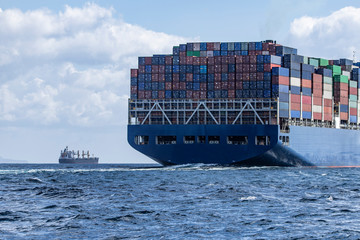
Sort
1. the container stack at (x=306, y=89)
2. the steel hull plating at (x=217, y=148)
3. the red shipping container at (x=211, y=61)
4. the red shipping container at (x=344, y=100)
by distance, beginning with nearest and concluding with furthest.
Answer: the steel hull plating at (x=217, y=148)
the red shipping container at (x=211, y=61)
the container stack at (x=306, y=89)
the red shipping container at (x=344, y=100)

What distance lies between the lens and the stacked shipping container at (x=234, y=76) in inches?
3339

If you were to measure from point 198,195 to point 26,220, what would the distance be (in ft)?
44.8

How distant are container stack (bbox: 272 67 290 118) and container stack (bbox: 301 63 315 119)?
5.04 meters

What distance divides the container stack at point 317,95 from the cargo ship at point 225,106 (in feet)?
0.97

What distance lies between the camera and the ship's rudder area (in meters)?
82.0

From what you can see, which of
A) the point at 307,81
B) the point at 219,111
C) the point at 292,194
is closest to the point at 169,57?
the point at 219,111

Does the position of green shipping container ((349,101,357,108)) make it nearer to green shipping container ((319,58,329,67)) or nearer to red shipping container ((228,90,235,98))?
green shipping container ((319,58,329,67))

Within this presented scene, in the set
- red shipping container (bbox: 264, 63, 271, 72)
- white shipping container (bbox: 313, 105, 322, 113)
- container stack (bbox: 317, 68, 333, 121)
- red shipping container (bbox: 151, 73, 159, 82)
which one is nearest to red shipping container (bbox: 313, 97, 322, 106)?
white shipping container (bbox: 313, 105, 322, 113)

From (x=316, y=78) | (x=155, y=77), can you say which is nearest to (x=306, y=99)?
(x=316, y=78)

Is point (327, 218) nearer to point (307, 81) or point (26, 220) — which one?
point (26, 220)

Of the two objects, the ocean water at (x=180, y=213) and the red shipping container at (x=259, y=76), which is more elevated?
the red shipping container at (x=259, y=76)

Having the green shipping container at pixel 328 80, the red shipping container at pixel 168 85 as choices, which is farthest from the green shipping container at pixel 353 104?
the red shipping container at pixel 168 85

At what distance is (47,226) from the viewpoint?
89.6 ft

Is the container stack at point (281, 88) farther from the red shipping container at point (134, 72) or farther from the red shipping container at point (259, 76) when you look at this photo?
the red shipping container at point (134, 72)
